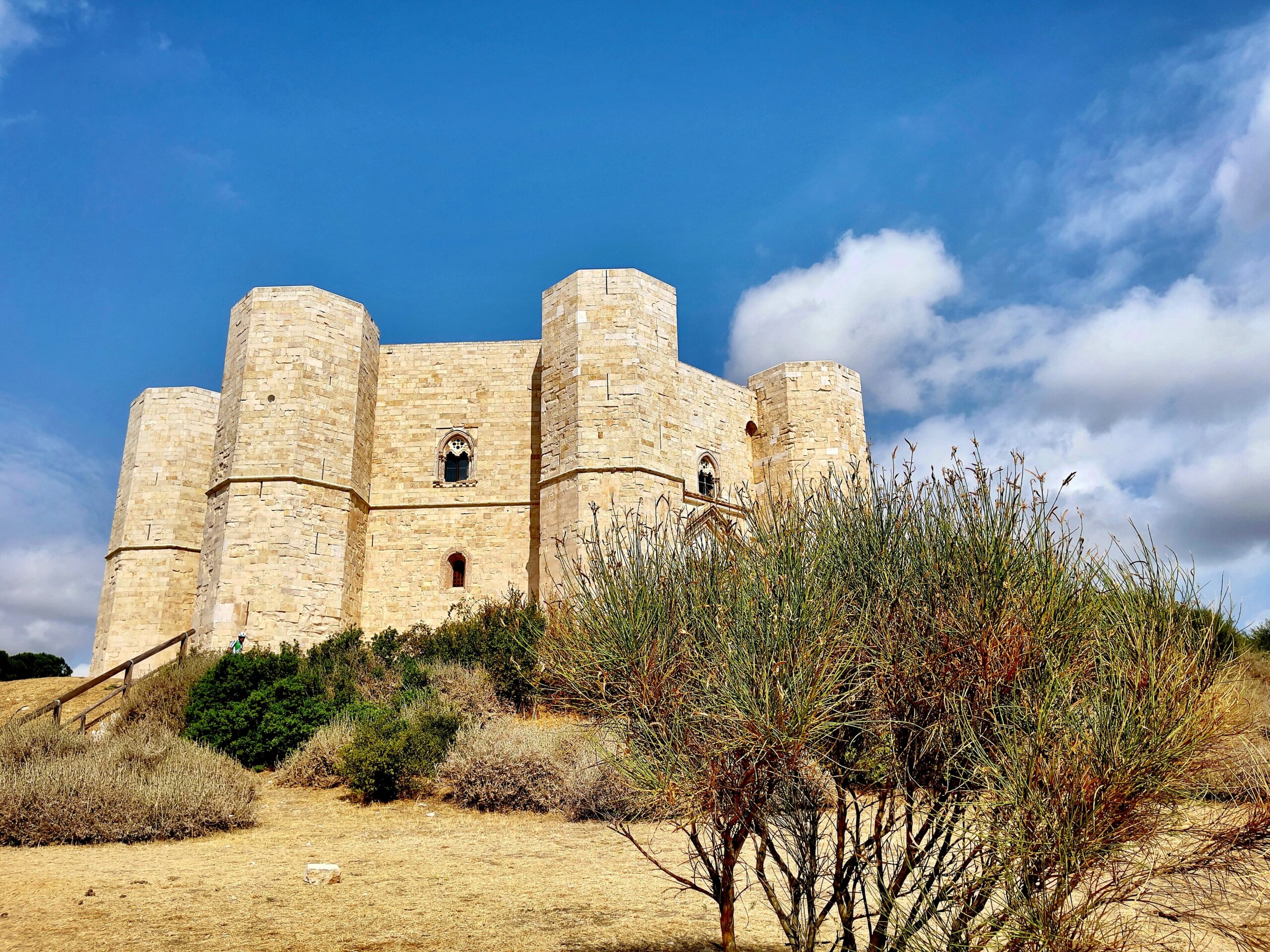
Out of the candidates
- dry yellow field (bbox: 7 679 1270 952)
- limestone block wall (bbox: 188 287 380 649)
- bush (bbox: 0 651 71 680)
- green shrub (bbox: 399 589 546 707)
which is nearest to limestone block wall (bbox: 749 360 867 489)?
green shrub (bbox: 399 589 546 707)

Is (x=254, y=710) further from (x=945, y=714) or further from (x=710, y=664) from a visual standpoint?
(x=945, y=714)

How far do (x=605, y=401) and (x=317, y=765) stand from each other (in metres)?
8.41

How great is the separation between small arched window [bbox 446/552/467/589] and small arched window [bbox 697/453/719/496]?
5364 mm

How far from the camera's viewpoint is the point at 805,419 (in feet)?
66.0

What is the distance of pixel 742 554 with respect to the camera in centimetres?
438

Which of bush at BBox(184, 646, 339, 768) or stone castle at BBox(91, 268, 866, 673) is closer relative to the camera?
bush at BBox(184, 646, 339, 768)

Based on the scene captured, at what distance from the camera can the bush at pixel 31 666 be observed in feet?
82.4

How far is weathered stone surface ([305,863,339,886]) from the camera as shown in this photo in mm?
6270

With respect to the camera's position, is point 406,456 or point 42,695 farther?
point 406,456

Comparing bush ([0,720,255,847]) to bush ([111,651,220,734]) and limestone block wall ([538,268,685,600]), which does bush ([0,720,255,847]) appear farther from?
limestone block wall ([538,268,685,600])

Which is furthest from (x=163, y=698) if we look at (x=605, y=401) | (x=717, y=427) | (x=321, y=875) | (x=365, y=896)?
(x=717, y=427)

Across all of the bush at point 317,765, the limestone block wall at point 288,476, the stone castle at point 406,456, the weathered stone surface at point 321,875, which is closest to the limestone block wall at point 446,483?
the stone castle at point 406,456

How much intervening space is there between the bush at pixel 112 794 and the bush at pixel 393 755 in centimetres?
110

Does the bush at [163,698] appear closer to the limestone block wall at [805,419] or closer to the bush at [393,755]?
the bush at [393,755]
